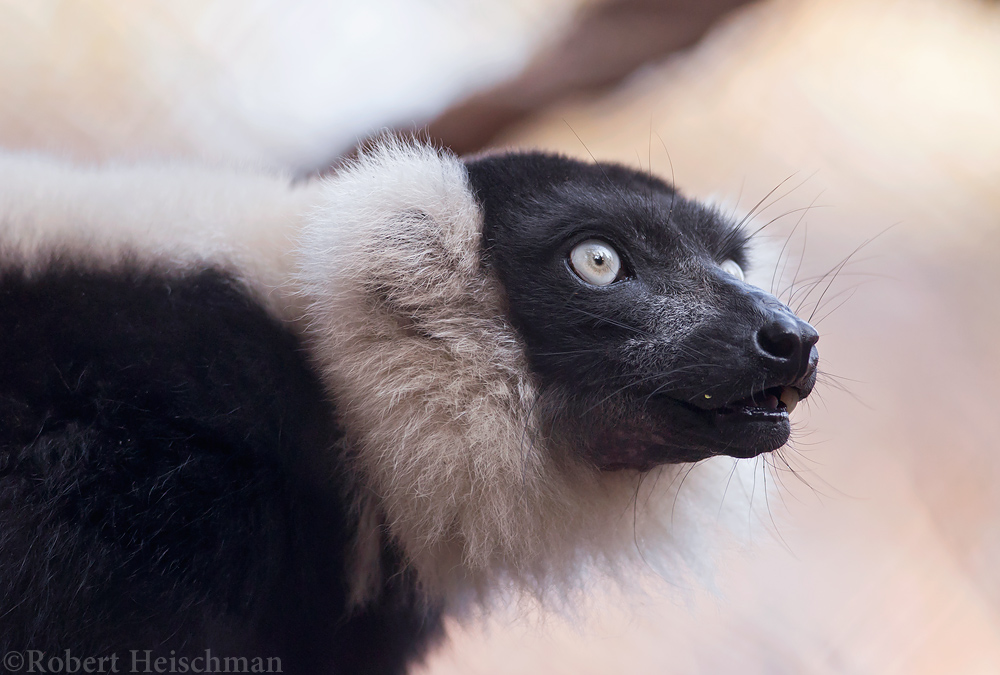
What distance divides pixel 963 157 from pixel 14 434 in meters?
2.86

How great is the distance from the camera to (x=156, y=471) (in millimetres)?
1000

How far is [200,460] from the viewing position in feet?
3.39

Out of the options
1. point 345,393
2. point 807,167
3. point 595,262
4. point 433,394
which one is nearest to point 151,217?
point 345,393

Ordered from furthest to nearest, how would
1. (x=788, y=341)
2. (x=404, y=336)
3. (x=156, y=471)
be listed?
(x=404, y=336) → (x=788, y=341) → (x=156, y=471)

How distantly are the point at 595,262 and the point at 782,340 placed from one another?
1.15ft

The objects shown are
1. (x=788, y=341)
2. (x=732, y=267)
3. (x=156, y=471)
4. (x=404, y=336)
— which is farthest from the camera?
(x=732, y=267)

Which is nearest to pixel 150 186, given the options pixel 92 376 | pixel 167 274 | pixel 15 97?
pixel 167 274

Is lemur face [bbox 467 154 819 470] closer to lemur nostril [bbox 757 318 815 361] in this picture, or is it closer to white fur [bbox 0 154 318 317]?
lemur nostril [bbox 757 318 815 361]

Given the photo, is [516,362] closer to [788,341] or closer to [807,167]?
[788,341]

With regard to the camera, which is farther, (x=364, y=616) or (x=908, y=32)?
(x=908, y=32)

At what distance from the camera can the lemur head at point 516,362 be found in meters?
1.18

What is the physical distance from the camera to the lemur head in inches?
46.5

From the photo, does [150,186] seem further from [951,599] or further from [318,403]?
[951,599]

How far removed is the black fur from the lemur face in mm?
422
